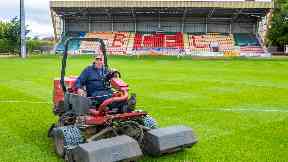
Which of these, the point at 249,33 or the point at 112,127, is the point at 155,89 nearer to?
the point at 112,127

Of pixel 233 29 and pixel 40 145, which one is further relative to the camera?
pixel 233 29

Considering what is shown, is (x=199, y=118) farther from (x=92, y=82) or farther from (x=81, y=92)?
(x=81, y=92)

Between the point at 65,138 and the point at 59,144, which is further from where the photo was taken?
the point at 59,144

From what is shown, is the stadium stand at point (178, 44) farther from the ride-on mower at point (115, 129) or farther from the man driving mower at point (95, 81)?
the ride-on mower at point (115, 129)

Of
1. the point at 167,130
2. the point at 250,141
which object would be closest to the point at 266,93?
the point at 250,141

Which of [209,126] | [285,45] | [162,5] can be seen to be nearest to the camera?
[209,126]

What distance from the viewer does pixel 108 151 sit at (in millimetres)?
6398

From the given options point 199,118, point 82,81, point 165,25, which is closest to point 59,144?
point 82,81

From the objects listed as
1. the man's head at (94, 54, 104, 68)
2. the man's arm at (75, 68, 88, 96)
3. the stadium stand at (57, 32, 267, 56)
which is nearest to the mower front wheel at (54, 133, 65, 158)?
the man's arm at (75, 68, 88, 96)

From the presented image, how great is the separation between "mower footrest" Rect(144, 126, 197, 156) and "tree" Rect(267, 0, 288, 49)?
6331 cm

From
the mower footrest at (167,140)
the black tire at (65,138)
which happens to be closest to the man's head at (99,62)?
the black tire at (65,138)

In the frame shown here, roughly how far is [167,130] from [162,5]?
203 feet

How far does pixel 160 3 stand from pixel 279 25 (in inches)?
691

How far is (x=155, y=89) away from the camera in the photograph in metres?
18.6
